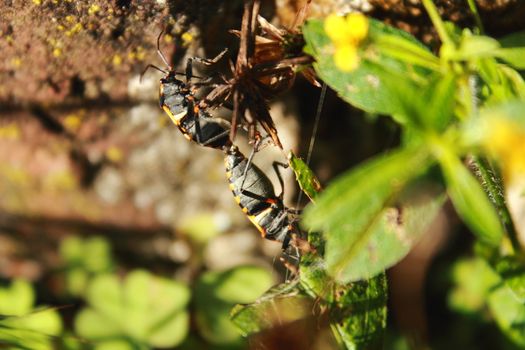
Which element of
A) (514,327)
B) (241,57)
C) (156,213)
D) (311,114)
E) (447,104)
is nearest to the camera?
(447,104)

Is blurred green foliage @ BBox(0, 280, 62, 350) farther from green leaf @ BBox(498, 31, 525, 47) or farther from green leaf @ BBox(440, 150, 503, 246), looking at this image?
green leaf @ BBox(498, 31, 525, 47)

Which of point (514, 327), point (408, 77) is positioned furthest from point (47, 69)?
point (514, 327)

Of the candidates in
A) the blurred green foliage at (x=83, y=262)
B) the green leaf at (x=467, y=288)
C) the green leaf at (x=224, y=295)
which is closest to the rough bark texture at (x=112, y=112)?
the blurred green foliage at (x=83, y=262)

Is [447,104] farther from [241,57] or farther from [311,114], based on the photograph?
[311,114]

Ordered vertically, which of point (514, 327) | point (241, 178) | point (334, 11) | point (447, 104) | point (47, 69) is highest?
point (47, 69)

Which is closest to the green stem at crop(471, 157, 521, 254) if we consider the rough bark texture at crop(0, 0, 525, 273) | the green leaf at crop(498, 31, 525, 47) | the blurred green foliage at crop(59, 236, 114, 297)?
the green leaf at crop(498, 31, 525, 47)

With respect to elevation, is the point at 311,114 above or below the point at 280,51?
above
